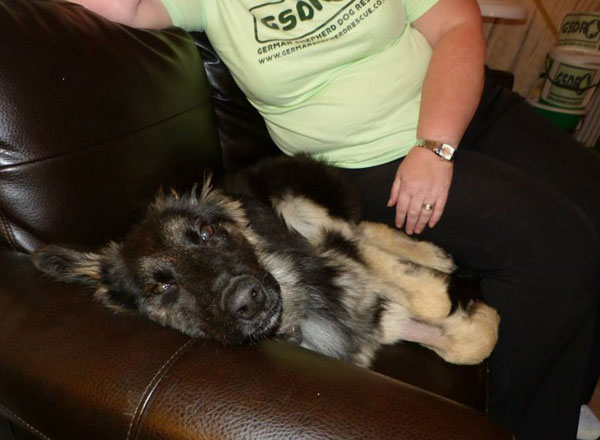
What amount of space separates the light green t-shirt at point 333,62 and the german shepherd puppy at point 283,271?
18 cm

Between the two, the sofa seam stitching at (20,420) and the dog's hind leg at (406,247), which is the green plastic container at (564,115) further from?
the sofa seam stitching at (20,420)

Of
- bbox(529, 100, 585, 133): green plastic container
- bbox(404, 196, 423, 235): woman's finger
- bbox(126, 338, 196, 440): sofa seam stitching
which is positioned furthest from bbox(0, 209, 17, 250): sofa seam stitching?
bbox(529, 100, 585, 133): green plastic container

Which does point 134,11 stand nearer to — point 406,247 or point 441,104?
point 441,104

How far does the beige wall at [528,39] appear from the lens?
3443mm

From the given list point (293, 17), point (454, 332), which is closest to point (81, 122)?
point (293, 17)

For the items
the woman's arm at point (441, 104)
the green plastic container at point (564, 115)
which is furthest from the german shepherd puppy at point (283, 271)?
the green plastic container at point (564, 115)

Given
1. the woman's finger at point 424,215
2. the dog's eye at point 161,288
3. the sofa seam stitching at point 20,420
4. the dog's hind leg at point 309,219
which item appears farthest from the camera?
the dog's hind leg at point 309,219

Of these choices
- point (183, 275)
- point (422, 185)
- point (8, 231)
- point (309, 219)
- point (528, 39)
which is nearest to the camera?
point (8, 231)

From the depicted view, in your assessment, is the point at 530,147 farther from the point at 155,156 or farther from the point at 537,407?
the point at 155,156

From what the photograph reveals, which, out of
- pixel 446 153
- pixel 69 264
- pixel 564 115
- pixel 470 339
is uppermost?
pixel 446 153

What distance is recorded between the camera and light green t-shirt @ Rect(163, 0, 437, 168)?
1.39m

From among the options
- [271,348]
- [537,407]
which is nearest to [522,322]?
[537,407]

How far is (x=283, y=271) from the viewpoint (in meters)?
1.39

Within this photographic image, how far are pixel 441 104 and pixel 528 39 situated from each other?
291 centimetres
